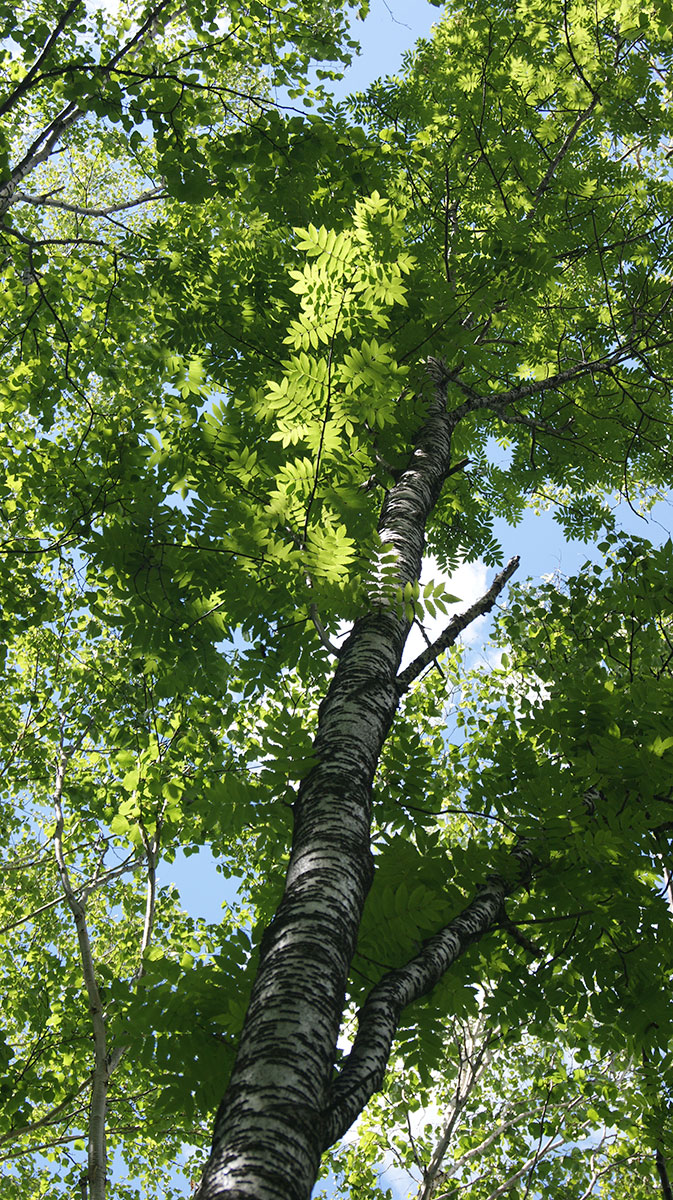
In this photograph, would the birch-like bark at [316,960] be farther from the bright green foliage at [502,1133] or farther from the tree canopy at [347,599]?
the bright green foliage at [502,1133]

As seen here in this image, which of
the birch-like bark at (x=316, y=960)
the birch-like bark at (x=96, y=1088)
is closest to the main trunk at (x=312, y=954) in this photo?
the birch-like bark at (x=316, y=960)

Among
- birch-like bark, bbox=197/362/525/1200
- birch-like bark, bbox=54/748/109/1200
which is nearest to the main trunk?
birch-like bark, bbox=197/362/525/1200

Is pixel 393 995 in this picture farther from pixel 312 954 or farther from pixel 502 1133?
pixel 502 1133

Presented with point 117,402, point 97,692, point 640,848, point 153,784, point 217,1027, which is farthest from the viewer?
point 117,402

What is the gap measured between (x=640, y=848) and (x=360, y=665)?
1494 mm

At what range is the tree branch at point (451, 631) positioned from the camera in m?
3.04

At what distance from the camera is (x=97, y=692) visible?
7.64 meters

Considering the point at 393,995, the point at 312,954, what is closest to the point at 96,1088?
the point at 393,995

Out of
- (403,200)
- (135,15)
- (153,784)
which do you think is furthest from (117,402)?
(135,15)

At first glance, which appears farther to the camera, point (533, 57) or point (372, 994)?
point (533, 57)

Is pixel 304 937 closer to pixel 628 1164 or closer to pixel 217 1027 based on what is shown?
pixel 217 1027

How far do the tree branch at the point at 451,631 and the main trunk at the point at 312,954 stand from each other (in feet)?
0.23

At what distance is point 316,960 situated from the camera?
1.92 m

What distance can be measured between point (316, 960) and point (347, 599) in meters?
1.36
